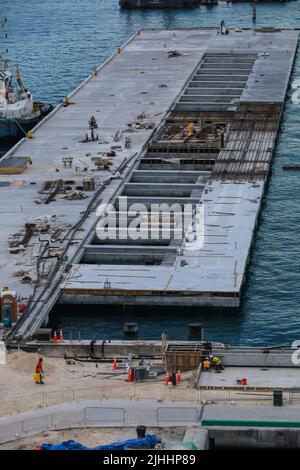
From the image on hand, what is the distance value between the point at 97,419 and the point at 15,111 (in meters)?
75.8

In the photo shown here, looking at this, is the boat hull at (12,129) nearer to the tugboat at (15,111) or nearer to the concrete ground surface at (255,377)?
the tugboat at (15,111)

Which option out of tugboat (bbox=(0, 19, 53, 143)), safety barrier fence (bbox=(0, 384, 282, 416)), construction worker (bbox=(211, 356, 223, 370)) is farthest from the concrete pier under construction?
construction worker (bbox=(211, 356, 223, 370))

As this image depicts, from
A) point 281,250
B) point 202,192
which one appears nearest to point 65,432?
point 281,250

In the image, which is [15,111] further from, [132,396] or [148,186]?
[132,396]

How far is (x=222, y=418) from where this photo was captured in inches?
2709

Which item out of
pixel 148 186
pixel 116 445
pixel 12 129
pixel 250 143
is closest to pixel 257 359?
pixel 116 445

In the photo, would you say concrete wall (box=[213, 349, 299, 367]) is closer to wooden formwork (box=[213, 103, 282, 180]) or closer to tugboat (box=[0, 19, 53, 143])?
wooden formwork (box=[213, 103, 282, 180])

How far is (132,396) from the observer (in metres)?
72.2

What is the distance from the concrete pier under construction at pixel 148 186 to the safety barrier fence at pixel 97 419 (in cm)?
1400

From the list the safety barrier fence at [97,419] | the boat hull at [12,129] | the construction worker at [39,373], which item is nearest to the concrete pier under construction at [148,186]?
the boat hull at [12,129]

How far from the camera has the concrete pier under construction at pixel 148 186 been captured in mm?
93438

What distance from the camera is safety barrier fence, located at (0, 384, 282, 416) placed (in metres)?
71.4

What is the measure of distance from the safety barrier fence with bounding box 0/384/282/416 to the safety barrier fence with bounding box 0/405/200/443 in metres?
1.33
